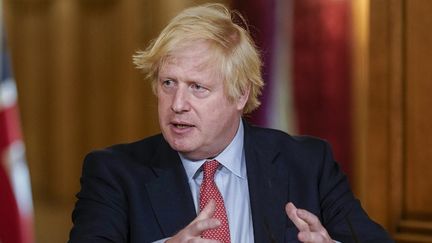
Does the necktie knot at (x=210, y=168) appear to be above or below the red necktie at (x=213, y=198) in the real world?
above

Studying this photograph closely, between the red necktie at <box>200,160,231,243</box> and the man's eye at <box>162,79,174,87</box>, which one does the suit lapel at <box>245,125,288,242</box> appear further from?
the man's eye at <box>162,79,174,87</box>

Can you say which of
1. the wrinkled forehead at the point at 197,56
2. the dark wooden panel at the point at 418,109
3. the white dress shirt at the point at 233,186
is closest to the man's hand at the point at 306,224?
the white dress shirt at the point at 233,186

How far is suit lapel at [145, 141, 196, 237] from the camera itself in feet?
6.61

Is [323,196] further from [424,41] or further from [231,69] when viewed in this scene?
[424,41]

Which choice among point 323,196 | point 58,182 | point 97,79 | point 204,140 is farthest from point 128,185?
point 58,182

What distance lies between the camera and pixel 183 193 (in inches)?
80.7

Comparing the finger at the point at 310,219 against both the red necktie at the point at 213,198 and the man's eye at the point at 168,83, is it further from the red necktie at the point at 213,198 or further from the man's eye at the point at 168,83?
the man's eye at the point at 168,83

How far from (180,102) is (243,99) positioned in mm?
246

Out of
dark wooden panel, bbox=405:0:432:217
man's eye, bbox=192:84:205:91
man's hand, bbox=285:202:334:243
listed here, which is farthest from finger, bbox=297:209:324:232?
dark wooden panel, bbox=405:0:432:217

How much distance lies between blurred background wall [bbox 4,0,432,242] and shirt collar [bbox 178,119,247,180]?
172 cm

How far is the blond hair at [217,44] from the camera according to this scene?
77.7 inches

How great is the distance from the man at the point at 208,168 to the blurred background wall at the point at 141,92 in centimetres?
159

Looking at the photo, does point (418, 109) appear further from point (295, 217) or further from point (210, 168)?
point (295, 217)

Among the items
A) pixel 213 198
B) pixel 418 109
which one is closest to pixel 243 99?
pixel 213 198
